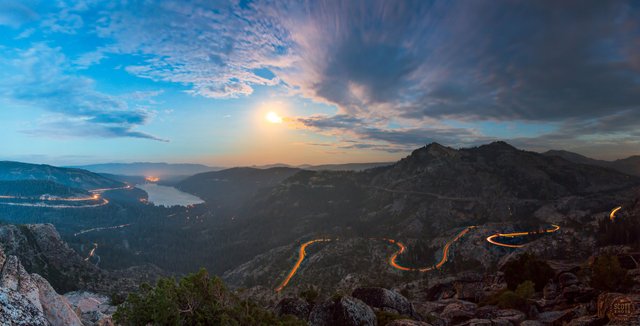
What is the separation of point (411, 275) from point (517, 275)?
110498mm

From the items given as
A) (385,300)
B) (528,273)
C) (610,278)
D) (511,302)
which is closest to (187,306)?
(385,300)

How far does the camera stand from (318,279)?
196m

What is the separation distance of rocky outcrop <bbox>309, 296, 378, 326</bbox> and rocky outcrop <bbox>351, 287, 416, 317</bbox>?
34.2 ft

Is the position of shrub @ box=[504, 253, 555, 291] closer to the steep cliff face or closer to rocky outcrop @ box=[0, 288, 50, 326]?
the steep cliff face

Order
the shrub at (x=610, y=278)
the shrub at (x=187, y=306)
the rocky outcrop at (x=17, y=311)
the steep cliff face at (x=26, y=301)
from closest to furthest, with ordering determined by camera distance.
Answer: the rocky outcrop at (x=17, y=311) < the steep cliff face at (x=26, y=301) < the shrub at (x=187, y=306) < the shrub at (x=610, y=278)

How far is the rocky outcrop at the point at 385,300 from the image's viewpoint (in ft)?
165

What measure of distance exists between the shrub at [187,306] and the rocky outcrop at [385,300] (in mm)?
23166

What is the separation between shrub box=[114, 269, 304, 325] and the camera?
24328 mm

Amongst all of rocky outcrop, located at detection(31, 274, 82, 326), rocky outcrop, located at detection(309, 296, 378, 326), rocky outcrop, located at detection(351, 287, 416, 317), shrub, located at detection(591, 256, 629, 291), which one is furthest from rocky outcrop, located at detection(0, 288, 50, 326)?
shrub, located at detection(591, 256, 629, 291)

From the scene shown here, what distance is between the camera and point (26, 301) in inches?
683

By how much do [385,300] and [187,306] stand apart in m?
36.5

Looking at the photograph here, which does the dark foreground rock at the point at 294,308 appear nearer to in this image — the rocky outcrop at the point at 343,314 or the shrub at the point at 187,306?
the rocky outcrop at the point at 343,314

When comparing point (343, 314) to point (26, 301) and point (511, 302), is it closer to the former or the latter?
point (26, 301)

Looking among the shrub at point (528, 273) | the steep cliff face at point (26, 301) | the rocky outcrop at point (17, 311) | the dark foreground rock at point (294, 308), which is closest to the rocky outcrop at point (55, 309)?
the steep cliff face at point (26, 301)
